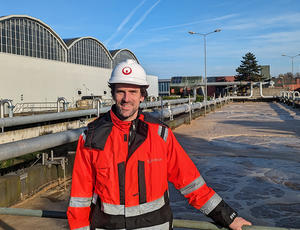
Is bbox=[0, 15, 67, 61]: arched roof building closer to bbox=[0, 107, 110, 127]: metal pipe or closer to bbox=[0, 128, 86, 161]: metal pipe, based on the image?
bbox=[0, 107, 110, 127]: metal pipe

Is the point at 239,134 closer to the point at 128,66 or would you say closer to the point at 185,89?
the point at 128,66

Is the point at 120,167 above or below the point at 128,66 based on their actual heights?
below

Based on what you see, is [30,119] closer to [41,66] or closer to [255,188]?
[255,188]

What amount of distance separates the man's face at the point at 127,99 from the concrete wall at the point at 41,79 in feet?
83.6

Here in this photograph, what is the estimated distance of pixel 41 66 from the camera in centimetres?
2955

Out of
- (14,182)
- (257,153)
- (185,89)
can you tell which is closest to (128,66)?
(14,182)

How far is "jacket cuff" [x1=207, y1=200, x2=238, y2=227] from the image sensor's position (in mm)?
1803

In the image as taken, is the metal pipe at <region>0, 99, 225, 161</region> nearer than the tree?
Yes

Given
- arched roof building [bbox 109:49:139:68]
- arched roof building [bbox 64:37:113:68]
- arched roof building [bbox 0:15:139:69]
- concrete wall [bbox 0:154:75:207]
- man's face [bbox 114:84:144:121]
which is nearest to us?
man's face [bbox 114:84:144:121]

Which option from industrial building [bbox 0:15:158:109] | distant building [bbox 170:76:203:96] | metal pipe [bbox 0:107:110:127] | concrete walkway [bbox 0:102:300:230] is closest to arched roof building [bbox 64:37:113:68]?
industrial building [bbox 0:15:158:109]

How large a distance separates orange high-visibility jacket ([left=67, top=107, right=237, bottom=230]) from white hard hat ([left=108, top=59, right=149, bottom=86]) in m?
0.25

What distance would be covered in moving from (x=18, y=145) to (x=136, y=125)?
3.65 meters

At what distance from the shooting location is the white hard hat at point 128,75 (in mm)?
2072

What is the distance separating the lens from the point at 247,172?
23.5ft
